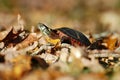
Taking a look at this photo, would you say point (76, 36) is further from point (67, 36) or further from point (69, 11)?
point (69, 11)

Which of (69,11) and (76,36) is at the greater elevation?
(69,11)

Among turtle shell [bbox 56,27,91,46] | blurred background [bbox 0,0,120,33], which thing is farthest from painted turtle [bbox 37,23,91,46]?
blurred background [bbox 0,0,120,33]

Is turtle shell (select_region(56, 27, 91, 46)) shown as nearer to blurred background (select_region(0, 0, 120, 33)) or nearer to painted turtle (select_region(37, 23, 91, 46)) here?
painted turtle (select_region(37, 23, 91, 46))

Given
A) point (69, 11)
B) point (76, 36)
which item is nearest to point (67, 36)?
point (76, 36)

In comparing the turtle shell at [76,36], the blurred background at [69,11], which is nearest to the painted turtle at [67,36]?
the turtle shell at [76,36]

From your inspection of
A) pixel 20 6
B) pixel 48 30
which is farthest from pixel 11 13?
pixel 48 30

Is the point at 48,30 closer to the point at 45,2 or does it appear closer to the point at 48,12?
the point at 48,12

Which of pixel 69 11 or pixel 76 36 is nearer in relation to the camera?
pixel 76 36

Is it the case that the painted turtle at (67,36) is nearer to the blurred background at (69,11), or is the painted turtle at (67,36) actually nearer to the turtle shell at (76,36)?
the turtle shell at (76,36)
